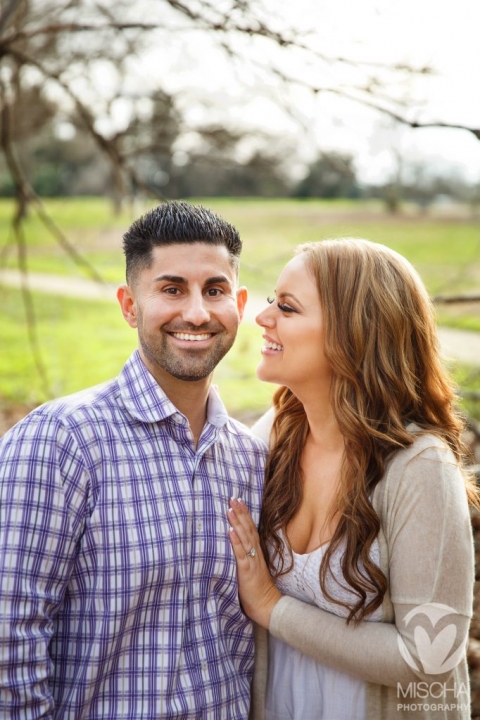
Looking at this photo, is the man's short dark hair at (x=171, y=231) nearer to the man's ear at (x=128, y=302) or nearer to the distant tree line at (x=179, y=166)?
the man's ear at (x=128, y=302)

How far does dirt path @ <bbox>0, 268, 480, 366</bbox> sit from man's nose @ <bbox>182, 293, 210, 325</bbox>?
4580 mm

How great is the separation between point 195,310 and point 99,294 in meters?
12.8

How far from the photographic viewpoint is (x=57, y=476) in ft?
6.37

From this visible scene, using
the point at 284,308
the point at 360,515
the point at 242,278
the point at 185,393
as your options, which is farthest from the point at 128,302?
the point at 242,278

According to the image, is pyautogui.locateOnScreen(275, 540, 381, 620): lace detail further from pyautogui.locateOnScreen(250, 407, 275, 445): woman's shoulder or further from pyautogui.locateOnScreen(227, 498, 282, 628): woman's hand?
pyautogui.locateOnScreen(250, 407, 275, 445): woman's shoulder

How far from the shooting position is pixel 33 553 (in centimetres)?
188

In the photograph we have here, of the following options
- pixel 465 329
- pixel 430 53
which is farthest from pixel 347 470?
pixel 465 329

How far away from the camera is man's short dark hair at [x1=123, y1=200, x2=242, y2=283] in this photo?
2338 millimetres

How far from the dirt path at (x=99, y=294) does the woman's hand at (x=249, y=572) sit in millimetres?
4521

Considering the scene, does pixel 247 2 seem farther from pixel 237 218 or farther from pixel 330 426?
pixel 237 218

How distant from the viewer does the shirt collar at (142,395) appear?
2.19 meters

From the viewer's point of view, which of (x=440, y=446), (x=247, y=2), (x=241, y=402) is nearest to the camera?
(x=440, y=446)

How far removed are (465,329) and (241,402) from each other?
9.06ft

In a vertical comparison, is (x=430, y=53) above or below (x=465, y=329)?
above
